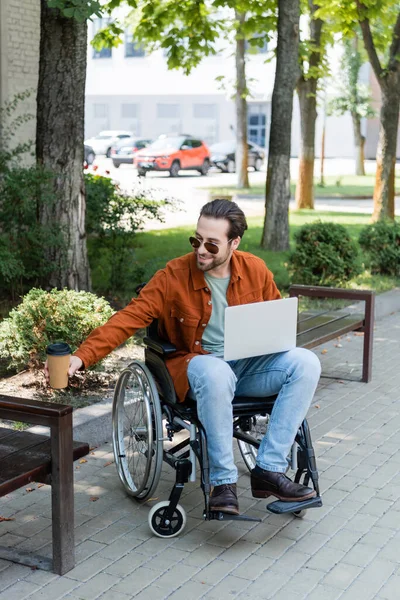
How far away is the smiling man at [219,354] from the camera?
4.09 m

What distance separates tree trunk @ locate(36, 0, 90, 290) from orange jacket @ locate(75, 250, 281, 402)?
3749mm

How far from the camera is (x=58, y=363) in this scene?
12.5ft

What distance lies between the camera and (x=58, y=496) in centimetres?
376

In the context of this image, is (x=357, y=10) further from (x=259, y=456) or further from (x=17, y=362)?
(x=259, y=456)

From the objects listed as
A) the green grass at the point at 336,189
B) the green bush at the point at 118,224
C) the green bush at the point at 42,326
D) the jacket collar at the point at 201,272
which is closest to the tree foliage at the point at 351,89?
the green grass at the point at 336,189

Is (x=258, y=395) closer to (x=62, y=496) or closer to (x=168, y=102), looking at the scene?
(x=62, y=496)

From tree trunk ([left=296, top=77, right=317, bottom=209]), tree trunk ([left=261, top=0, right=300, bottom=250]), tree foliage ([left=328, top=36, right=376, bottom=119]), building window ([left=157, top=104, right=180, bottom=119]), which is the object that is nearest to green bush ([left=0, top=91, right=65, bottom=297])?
tree trunk ([left=261, top=0, right=300, bottom=250])

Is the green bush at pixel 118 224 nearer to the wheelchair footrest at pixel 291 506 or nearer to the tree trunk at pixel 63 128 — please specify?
the tree trunk at pixel 63 128

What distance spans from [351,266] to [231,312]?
645 cm

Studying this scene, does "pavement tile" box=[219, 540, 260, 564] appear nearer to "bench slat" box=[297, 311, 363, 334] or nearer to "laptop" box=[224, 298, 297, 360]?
"laptop" box=[224, 298, 297, 360]

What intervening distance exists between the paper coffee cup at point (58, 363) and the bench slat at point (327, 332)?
266 centimetres

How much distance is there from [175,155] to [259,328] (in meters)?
30.9

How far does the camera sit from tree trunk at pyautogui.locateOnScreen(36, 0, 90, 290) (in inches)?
310

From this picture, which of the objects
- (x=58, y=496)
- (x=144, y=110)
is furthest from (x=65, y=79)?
(x=144, y=110)
